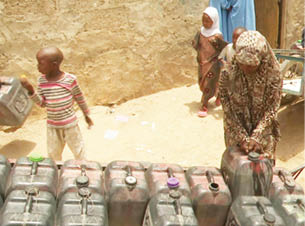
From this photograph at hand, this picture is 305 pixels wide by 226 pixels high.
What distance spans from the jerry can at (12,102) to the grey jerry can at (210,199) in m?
2.23

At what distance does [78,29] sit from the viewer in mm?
6004

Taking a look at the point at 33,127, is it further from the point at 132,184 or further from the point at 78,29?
the point at 132,184

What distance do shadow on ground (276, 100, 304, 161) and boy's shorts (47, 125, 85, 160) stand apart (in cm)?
271

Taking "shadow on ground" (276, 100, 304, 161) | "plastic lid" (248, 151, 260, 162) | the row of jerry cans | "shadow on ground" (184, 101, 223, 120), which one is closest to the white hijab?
"shadow on ground" (184, 101, 223, 120)

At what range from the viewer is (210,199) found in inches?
108

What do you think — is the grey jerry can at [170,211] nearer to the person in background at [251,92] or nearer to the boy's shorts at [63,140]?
the person in background at [251,92]

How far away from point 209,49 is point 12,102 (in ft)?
9.04

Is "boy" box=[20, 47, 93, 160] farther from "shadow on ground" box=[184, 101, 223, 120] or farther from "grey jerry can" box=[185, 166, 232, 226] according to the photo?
"shadow on ground" box=[184, 101, 223, 120]

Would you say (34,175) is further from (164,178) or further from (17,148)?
(17,148)

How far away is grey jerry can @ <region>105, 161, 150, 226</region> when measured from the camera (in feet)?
8.82

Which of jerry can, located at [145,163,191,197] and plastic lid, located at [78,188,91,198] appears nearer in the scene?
plastic lid, located at [78,188,91,198]

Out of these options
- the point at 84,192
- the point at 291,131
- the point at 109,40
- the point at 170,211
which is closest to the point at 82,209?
the point at 84,192

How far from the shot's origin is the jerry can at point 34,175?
8.71 ft

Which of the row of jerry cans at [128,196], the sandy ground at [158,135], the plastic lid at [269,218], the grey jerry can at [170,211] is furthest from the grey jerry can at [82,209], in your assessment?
the sandy ground at [158,135]
